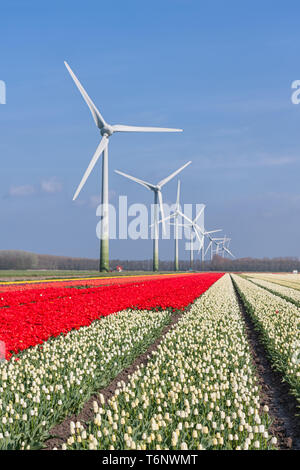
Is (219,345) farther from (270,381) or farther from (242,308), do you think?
(242,308)

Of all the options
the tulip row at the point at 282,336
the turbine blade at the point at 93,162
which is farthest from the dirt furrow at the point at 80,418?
the turbine blade at the point at 93,162

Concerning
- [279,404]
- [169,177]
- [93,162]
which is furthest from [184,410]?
[169,177]

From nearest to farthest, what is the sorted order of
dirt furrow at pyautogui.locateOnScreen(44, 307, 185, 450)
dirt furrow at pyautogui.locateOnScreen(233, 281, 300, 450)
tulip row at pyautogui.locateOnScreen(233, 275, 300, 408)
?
dirt furrow at pyautogui.locateOnScreen(44, 307, 185, 450), dirt furrow at pyautogui.locateOnScreen(233, 281, 300, 450), tulip row at pyautogui.locateOnScreen(233, 275, 300, 408)

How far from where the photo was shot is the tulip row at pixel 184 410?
18.4 feet

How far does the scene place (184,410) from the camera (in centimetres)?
711

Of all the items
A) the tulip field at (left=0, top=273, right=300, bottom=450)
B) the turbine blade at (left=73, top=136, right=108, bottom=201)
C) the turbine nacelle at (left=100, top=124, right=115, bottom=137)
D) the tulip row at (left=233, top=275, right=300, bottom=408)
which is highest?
the turbine nacelle at (left=100, top=124, right=115, bottom=137)

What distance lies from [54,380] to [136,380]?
174 centimetres

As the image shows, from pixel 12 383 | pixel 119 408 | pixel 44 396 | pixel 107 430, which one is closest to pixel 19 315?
pixel 12 383

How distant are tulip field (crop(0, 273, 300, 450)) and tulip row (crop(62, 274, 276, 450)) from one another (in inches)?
0.9

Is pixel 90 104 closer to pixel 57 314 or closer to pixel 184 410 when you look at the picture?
pixel 57 314

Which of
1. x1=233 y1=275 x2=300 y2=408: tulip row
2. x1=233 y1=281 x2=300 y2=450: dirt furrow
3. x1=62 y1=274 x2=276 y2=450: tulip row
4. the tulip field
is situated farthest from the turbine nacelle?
x1=62 y1=274 x2=276 y2=450: tulip row

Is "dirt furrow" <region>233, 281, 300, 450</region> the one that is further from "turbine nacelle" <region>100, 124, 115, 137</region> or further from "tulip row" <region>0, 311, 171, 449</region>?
"turbine nacelle" <region>100, 124, 115, 137</region>

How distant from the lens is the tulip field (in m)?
5.93

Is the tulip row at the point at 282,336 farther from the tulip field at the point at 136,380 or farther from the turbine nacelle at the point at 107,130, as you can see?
the turbine nacelle at the point at 107,130
